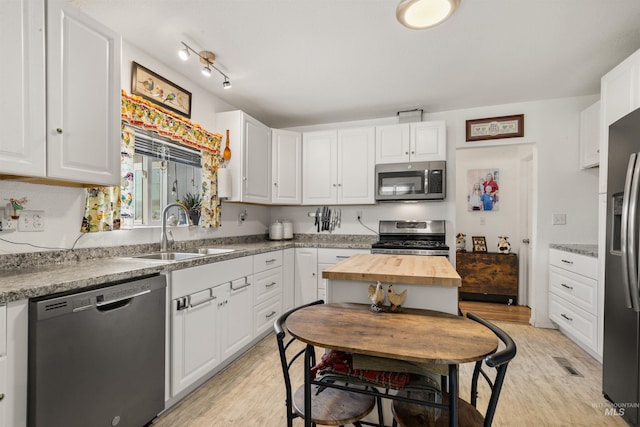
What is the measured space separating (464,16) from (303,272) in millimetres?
2669

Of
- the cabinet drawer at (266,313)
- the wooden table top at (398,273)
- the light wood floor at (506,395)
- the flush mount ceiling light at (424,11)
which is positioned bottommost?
the light wood floor at (506,395)

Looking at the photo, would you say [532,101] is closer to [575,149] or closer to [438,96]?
[575,149]

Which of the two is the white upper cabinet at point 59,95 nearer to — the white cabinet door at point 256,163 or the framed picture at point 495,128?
the white cabinet door at point 256,163

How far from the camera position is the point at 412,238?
3662 mm

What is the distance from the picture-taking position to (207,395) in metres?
2.01

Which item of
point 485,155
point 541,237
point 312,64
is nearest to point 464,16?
point 312,64

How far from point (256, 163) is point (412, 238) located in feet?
6.51

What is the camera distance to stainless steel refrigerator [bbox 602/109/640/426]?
61.2 inches

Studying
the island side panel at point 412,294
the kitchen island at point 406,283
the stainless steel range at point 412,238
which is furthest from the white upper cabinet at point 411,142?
the island side panel at point 412,294

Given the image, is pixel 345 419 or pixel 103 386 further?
pixel 103 386

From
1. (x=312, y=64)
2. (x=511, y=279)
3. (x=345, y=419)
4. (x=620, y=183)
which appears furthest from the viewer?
(x=511, y=279)

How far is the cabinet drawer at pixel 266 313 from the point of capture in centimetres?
276

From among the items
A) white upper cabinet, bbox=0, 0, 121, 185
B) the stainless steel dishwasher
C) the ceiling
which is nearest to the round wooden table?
the stainless steel dishwasher

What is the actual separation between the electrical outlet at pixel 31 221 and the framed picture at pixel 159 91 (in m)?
1.06
